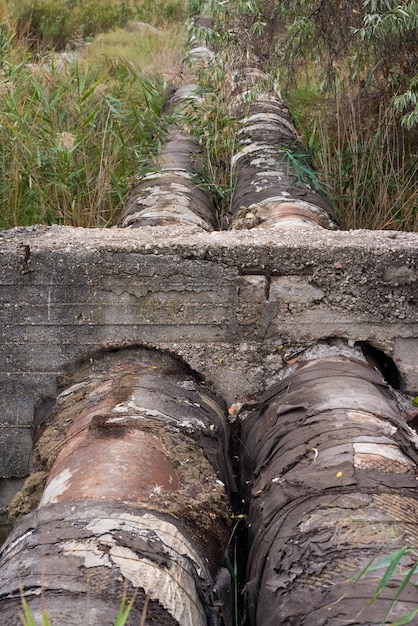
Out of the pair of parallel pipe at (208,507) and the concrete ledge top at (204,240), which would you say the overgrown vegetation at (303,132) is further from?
the pair of parallel pipe at (208,507)

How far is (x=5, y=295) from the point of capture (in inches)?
111

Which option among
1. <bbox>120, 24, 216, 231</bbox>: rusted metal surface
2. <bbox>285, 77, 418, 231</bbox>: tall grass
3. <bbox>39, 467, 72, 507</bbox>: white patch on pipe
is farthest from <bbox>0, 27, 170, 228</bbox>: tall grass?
<bbox>39, 467, 72, 507</bbox>: white patch on pipe

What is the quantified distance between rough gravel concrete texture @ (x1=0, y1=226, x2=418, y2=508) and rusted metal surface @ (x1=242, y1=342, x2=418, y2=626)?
12.7 inches

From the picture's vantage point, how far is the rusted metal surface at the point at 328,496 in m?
1.58

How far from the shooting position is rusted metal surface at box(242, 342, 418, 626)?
1578mm

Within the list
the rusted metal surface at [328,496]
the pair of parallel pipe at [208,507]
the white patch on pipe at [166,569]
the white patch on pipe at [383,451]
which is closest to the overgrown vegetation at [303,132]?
the pair of parallel pipe at [208,507]

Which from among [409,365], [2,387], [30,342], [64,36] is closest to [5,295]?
[30,342]

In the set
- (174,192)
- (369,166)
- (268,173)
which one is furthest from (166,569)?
(369,166)

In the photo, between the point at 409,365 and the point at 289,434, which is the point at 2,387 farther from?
the point at 409,365

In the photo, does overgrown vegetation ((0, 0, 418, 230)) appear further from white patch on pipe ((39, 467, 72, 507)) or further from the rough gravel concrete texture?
white patch on pipe ((39, 467, 72, 507))

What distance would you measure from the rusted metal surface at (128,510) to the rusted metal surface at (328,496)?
0.13 m

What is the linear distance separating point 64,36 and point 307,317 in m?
8.18

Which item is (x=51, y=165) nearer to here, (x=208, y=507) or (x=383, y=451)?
(x=208, y=507)

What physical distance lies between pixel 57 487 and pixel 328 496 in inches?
28.2
